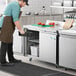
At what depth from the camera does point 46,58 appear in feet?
18.0

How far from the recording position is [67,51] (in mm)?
4988

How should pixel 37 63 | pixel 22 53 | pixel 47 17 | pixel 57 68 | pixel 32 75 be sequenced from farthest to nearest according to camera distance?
pixel 47 17 < pixel 22 53 < pixel 37 63 < pixel 57 68 < pixel 32 75

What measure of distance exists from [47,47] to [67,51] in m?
0.55

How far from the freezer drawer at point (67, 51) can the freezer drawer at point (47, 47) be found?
0.64 ft

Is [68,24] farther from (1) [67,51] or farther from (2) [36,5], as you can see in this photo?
(2) [36,5]

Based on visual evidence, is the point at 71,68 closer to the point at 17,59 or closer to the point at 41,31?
the point at 41,31

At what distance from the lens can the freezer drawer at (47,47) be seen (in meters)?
5.27

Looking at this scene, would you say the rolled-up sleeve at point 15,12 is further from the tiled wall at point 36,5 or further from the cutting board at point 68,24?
the tiled wall at point 36,5

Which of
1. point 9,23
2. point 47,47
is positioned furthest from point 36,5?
point 47,47

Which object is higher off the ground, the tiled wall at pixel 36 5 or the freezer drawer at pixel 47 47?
the tiled wall at pixel 36 5

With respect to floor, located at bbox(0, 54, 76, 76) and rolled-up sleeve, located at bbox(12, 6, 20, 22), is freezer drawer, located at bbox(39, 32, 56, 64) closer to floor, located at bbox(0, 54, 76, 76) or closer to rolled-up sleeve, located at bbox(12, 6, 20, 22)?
floor, located at bbox(0, 54, 76, 76)

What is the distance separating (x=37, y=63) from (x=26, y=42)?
0.57 m

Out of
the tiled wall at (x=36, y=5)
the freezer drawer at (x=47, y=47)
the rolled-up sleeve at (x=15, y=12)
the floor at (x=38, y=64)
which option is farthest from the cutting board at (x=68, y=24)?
the tiled wall at (x=36, y=5)

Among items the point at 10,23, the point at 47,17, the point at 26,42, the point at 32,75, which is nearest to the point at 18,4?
the point at 10,23
